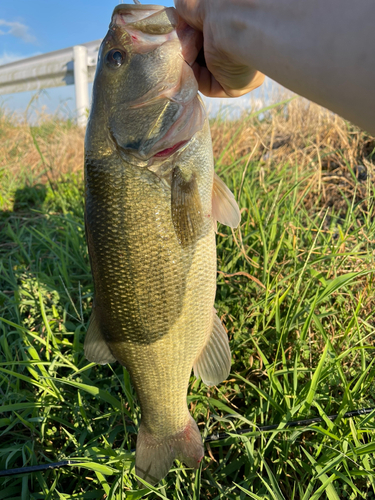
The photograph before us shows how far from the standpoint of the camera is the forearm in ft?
2.70

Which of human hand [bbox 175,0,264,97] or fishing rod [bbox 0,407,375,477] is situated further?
fishing rod [bbox 0,407,375,477]

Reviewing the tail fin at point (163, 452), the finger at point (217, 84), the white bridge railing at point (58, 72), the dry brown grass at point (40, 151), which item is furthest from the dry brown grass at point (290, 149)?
the white bridge railing at point (58, 72)

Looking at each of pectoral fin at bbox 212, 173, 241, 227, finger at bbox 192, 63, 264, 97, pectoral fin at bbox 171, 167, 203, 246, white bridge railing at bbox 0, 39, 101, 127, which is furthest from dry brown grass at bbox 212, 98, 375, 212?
white bridge railing at bbox 0, 39, 101, 127

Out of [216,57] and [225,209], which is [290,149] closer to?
[216,57]

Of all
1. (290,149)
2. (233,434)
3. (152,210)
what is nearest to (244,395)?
(233,434)

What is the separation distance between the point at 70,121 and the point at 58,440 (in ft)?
26.3

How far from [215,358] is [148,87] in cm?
120

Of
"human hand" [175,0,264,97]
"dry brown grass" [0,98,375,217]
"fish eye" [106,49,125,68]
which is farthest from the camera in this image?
"dry brown grass" [0,98,375,217]

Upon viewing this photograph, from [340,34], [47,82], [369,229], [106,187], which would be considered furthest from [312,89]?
[47,82]

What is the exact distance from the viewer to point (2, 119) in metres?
8.30

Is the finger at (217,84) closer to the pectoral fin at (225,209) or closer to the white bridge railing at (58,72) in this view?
the pectoral fin at (225,209)

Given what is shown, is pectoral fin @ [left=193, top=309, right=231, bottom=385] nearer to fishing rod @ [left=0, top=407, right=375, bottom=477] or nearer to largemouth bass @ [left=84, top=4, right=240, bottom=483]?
largemouth bass @ [left=84, top=4, right=240, bottom=483]

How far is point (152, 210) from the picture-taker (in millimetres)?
1429

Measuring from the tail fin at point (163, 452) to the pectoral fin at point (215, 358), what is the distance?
242mm
